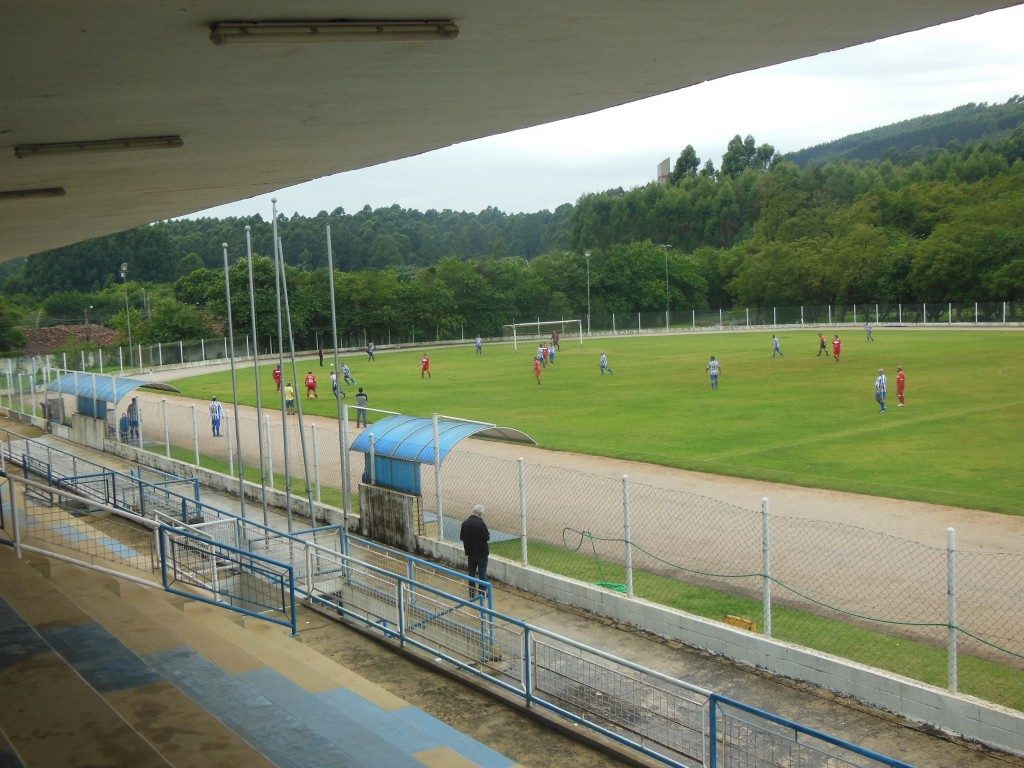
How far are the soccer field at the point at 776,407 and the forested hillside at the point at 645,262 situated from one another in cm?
1923

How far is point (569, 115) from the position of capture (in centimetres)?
723

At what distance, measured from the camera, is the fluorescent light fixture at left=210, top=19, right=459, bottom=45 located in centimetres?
427

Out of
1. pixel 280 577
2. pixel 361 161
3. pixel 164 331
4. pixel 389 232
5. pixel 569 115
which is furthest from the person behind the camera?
pixel 389 232

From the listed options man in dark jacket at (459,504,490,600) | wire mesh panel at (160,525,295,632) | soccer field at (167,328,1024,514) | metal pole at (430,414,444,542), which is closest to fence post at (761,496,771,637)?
man in dark jacket at (459,504,490,600)

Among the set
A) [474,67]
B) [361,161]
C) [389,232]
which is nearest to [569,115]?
[474,67]

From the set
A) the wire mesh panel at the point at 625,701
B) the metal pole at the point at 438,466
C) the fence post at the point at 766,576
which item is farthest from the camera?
the metal pole at the point at 438,466

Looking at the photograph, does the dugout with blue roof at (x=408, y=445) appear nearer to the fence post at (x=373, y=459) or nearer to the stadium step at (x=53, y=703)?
the fence post at (x=373, y=459)

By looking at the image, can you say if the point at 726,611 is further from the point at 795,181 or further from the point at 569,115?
the point at 795,181

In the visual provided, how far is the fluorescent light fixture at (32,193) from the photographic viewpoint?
9219 millimetres

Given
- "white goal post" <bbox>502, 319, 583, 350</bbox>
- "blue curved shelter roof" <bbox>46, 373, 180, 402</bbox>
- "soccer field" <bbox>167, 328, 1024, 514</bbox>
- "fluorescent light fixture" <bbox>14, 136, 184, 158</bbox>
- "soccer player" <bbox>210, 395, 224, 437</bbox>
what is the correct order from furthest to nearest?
"white goal post" <bbox>502, 319, 583, 350</bbox>
"soccer player" <bbox>210, 395, 224, 437</bbox>
"blue curved shelter roof" <bbox>46, 373, 180, 402</bbox>
"soccer field" <bbox>167, 328, 1024, 514</bbox>
"fluorescent light fixture" <bbox>14, 136, 184, 158</bbox>

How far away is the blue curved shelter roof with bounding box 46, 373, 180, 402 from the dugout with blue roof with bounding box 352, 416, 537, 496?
48.0 feet

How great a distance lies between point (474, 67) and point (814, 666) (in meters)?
8.18

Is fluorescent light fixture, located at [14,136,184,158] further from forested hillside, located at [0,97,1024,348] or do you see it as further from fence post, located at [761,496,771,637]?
forested hillside, located at [0,97,1024,348]

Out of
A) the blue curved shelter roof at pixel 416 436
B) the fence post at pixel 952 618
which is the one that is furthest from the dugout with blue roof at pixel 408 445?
the fence post at pixel 952 618
